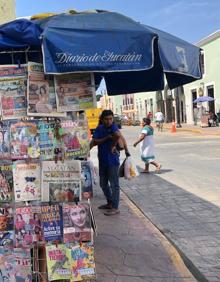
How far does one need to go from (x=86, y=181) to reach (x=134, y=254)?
1.60 m

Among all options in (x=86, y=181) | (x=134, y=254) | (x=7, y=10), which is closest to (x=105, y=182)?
(x=134, y=254)

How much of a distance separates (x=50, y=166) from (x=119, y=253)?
1939 mm

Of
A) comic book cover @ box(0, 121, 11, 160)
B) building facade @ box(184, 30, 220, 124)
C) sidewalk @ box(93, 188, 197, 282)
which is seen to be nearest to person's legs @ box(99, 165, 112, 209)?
sidewalk @ box(93, 188, 197, 282)

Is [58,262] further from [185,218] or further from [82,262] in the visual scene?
[185,218]

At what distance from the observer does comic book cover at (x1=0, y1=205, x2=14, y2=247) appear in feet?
15.3

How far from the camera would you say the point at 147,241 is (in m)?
6.84

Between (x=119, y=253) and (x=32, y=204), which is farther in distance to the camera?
(x=119, y=253)

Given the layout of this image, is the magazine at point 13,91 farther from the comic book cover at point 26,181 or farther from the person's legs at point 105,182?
the person's legs at point 105,182

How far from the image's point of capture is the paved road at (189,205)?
614 cm

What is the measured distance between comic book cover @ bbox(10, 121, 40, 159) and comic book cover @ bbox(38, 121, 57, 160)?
7 cm

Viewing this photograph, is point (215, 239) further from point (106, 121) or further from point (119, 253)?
point (106, 121)

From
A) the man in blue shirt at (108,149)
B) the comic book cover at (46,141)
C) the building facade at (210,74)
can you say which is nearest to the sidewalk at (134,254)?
the man in blue shirt at (108,149)

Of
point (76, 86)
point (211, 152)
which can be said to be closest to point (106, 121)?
point (76, 86)

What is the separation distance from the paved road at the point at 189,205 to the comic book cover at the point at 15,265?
6.04ft
